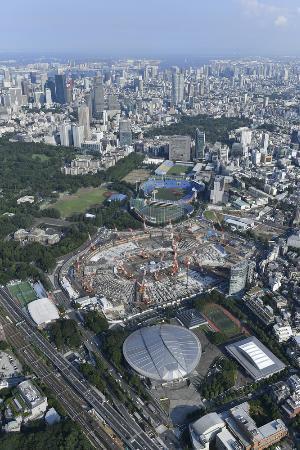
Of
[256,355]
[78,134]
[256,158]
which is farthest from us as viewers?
[78,134]

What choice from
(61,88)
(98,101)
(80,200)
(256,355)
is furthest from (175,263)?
(61,88)

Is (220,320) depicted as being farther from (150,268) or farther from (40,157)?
(40,157)

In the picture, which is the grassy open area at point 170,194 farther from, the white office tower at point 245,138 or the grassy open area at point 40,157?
the grassy open area at point 40,157

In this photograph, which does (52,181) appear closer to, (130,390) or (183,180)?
(183,180)

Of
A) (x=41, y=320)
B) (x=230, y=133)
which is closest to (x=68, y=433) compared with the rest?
(x=41, y=320)

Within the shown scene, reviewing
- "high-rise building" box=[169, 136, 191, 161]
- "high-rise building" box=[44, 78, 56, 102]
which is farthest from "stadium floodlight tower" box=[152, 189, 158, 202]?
"high-rise building" box=[44, 78, 56, 102]

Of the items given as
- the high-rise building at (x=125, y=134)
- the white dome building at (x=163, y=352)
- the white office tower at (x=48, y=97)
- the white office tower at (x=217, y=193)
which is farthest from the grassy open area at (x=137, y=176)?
the white office tower at (x=48, y=97)

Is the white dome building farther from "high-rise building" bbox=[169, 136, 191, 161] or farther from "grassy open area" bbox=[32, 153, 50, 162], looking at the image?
"grassy open area" bbox=[32, 153, 50, 162]
